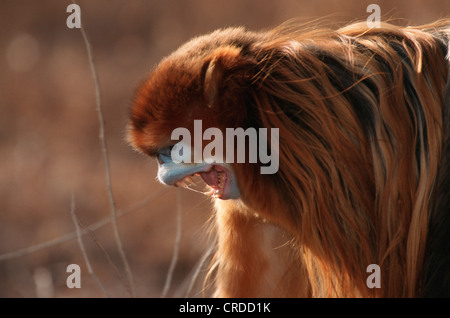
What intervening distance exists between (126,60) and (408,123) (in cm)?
608

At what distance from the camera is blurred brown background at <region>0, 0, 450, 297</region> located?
6.74 meters

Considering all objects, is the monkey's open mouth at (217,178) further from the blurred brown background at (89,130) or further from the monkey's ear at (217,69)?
the blurred brown background at (89,130)

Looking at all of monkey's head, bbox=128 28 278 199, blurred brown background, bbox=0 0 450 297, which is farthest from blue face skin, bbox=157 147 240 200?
blurred brown background, bbox=0 0 450 297

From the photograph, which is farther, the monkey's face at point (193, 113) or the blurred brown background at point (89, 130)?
the blurred brown background at point (89, 130)

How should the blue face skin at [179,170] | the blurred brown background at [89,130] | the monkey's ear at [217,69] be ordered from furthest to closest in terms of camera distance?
1. the blurred brown background at [89,130]
2. the blue face skin at [179,170]
3. the monkey's ear at [217,69]

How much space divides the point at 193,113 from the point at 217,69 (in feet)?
0.66

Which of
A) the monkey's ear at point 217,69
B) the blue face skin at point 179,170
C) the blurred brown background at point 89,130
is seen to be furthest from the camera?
the blurred brown background at point 89,130

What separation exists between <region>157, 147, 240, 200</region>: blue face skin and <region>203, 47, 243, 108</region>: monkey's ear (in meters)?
0.26

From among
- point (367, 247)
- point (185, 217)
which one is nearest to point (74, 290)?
point (185, 217)

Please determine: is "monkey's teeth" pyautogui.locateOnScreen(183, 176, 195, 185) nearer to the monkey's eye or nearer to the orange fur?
the monkey's eye

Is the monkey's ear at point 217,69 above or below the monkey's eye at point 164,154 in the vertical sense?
above

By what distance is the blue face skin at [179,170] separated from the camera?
9.20 ft

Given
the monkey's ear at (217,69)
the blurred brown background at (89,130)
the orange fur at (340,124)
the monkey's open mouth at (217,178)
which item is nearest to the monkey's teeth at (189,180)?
the monkey's open mouth at (217,178)

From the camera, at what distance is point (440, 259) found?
2.57 meters
